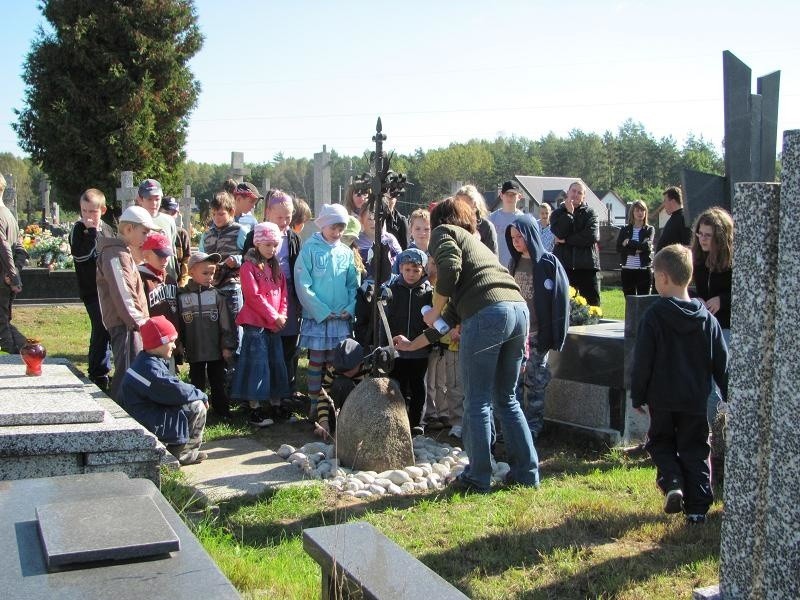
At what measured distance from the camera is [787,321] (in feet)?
6.97

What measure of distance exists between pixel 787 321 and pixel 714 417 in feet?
12.2

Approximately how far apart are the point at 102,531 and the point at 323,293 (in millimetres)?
4231

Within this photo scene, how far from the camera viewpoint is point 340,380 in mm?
6371

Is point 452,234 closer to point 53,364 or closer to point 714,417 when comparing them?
point 714,417

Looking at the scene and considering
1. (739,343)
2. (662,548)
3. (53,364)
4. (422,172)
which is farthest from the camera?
(422,172)

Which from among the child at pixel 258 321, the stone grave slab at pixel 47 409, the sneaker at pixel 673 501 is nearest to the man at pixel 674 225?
the child at pixel 258 321

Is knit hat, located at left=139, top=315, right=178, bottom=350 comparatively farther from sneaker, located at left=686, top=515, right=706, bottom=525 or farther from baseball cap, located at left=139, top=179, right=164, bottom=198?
sneaker, located at left=686, top=515, right=706, bottom=525

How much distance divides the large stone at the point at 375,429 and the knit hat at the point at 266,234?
5.38 ft

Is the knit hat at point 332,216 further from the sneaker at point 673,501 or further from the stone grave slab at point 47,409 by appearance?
the sneaker at point 673,501

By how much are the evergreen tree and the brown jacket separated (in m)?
20.9

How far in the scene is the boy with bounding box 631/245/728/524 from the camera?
14.6 ft

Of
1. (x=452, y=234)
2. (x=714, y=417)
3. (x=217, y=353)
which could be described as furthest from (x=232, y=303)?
(x=714, y=417)

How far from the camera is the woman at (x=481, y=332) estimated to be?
485 cm

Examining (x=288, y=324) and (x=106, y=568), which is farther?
(x=288, y=324)
